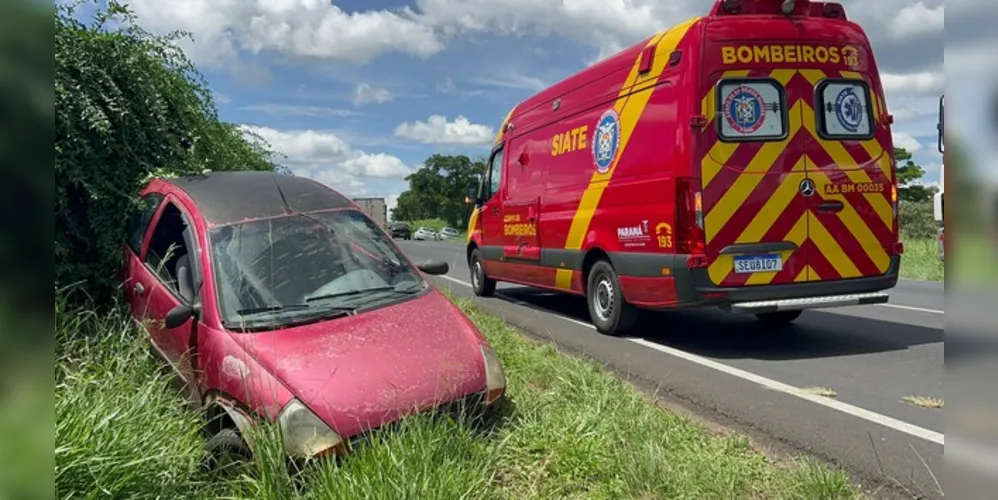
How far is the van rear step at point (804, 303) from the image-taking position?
6305mm

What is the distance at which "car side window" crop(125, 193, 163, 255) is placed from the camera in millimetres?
5277

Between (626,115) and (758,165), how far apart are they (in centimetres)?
147

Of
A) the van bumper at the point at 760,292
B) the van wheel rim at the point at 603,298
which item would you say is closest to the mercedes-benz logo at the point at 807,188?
the van bumper at the point at 760,292

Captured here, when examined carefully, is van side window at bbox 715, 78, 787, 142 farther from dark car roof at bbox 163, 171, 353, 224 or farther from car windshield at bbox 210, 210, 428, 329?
dark car roof at bbox 163, 171, 353, 224

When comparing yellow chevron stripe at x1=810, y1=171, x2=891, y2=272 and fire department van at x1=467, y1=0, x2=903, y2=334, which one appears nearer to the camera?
fire department van at x1=467, y1=0, x2=903, y2=334

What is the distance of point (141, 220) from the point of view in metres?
5.39

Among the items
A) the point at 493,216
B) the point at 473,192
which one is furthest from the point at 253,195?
the point at 473,192

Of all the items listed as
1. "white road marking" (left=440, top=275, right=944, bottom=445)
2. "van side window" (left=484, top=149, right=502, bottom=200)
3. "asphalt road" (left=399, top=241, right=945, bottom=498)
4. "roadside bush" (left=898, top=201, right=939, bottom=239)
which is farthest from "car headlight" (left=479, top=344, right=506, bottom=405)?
"roadside bush" (left=898, top=201, right=939, bottom=239)

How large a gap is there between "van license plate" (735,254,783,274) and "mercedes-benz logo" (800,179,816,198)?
0.63 m

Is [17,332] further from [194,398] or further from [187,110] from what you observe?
[187,110]

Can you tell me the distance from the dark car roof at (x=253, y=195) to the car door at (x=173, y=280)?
0.57 feet

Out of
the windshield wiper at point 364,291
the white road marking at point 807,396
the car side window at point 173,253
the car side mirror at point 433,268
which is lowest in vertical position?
the white road marking at point 807,396

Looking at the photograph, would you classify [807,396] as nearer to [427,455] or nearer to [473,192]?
[427,455]

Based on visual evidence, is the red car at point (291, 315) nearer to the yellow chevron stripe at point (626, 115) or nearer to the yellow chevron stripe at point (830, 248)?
the yellow chevron stripe at point (626, 115)
